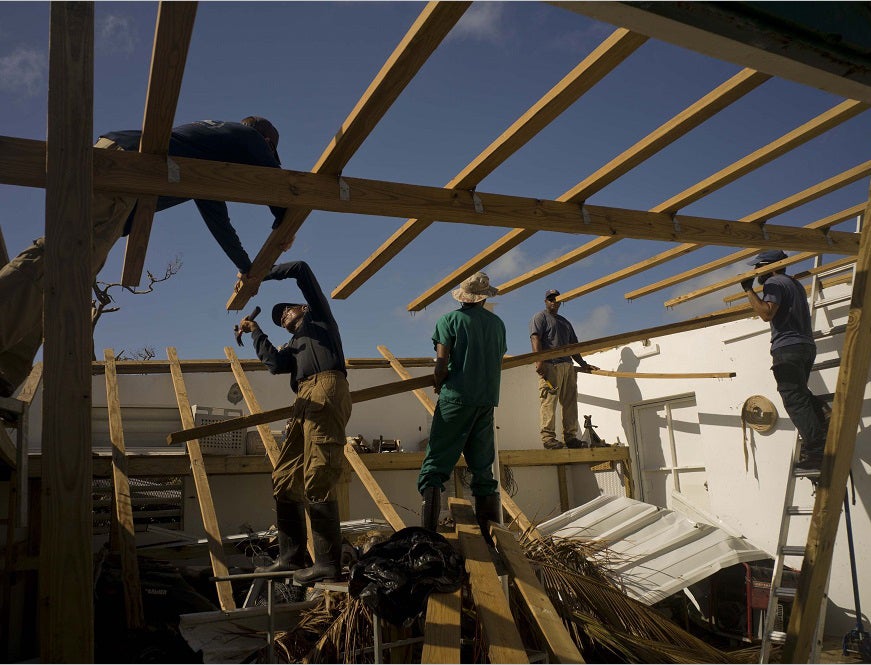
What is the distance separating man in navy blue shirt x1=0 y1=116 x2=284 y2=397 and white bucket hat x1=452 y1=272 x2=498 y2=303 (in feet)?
4.30

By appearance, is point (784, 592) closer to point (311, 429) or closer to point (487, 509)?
point (487, 509)

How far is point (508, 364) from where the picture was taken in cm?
591

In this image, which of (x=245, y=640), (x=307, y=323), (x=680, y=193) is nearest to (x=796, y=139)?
(x=680, y=193)

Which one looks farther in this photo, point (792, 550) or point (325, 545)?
point (792, 550)

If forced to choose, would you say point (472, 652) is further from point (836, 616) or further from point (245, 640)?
point (836, 616)

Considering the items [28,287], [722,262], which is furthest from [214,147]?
[722,262]

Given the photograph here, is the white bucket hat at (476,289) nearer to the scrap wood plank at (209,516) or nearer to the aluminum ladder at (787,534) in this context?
the aluminum ladder at (787,534)

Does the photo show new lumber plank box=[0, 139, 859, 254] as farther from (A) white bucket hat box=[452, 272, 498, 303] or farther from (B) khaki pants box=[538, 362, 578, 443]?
(B) khaki pants box=[538, 362, 578, 443]

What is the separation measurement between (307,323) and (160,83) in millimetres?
1992

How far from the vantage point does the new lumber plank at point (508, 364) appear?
508 cm

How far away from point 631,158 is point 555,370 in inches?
192

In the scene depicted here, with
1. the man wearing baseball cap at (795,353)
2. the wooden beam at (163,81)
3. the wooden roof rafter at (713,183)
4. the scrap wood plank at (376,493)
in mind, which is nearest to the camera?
the wooden beam at (163,81)

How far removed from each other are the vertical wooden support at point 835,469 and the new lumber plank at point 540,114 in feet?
4.16

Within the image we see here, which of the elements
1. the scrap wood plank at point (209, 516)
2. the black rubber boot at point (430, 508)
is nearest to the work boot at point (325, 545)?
the black rubber boot at point (430, 508)
